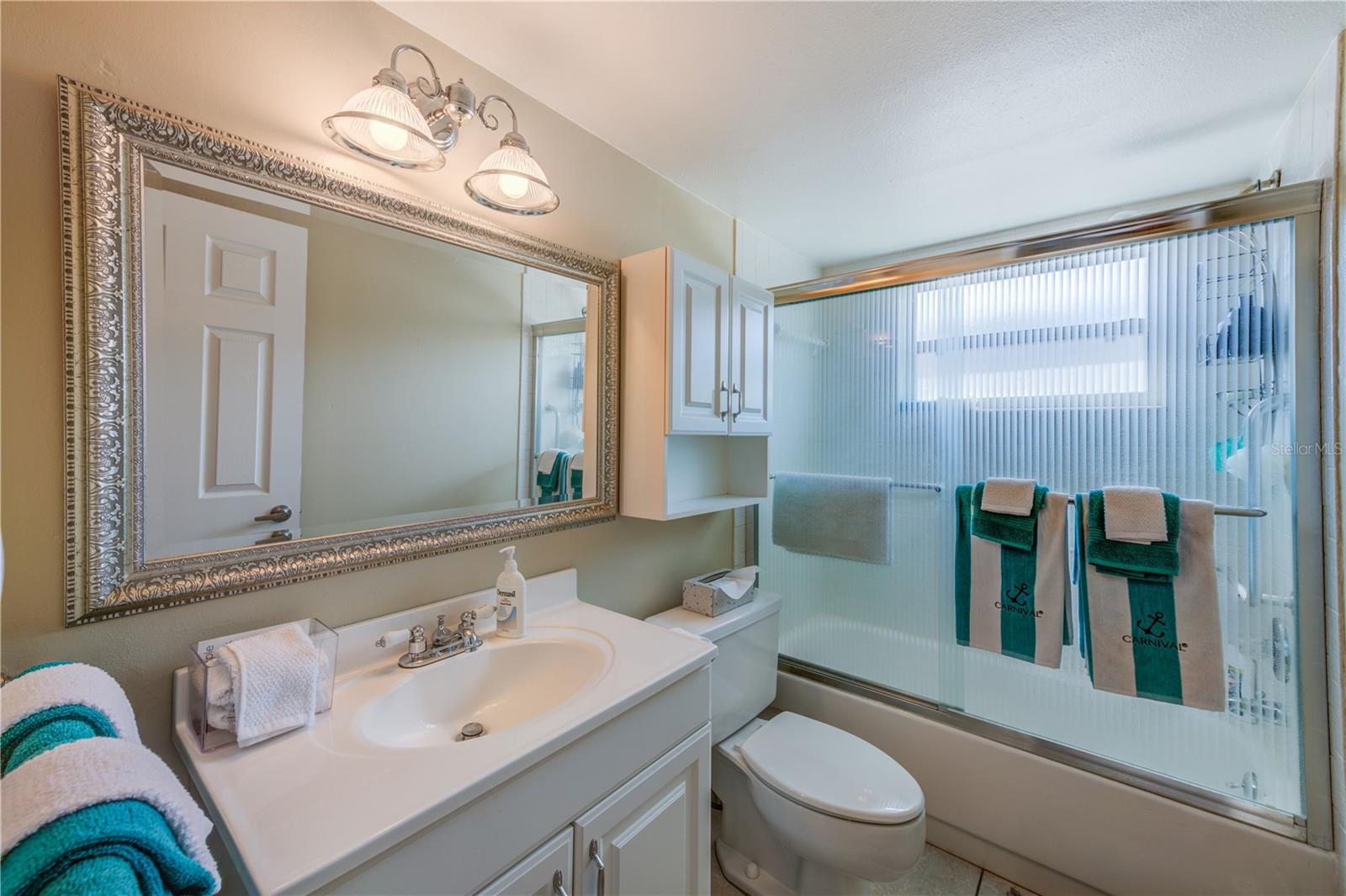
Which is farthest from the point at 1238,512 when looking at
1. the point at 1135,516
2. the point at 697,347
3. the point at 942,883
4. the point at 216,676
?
the point at 216,676

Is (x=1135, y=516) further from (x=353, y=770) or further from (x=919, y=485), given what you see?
(x=353, y=770)

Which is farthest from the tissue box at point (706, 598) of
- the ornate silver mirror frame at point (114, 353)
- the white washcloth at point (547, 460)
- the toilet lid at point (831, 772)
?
the ornate silver mirror frame at point (114, 353)

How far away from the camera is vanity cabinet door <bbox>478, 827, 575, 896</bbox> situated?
76cm

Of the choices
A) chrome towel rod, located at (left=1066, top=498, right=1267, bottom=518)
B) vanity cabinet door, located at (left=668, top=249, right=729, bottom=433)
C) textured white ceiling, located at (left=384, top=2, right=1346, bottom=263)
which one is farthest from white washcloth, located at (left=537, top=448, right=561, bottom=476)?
chrome towel rod, located at (left=1066, top=498, right=1267, bottom=518)

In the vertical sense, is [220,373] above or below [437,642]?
above

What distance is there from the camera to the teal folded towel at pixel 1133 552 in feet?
4.22

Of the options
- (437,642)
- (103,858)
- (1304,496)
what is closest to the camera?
(103,858)

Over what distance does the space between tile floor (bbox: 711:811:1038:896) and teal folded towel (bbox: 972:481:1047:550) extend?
1.01 m

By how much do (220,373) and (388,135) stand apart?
55cm

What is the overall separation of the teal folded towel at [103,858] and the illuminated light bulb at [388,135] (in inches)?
42.0

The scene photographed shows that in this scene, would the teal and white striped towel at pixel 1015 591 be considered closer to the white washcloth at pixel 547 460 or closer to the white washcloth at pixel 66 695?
the white washcloth at pixel 547 460

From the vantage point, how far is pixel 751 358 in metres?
1.79

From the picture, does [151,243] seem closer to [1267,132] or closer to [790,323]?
[790,323]

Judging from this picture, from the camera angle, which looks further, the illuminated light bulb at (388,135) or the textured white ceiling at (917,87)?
the textured white ceiling at (917,87)
